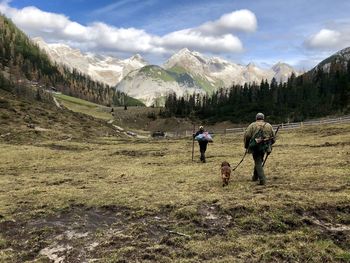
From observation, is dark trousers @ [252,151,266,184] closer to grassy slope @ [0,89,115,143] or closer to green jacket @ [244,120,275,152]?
green jacket @ [244,120,275,152]

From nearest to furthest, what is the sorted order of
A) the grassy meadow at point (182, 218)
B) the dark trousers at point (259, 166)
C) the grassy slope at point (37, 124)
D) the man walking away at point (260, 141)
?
1. the grassy meadow at point (182, 218)
2. the man walking away at point (260, 141)
3. the dark trousers at point (259, 166)
4. the grassy slope at point (37, 124)

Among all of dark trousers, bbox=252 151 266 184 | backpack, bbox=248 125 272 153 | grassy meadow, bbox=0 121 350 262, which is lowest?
grassy meadow, bbox=0 121 350 262

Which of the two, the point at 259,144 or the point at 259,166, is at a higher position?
the point at 259,144

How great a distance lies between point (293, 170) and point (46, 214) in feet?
47.7

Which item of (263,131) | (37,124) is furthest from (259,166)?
(37,124)

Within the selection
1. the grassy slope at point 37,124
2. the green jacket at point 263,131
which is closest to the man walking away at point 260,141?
the green jacket at point 263,131

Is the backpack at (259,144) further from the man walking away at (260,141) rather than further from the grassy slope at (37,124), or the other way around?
the grassy slope at (37,124)

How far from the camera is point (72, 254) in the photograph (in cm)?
1234

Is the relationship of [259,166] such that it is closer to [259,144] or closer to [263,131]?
[259,144]

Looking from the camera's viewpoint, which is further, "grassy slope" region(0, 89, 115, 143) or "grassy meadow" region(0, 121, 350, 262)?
"grassy slope" region(0, 89, 115, 143)

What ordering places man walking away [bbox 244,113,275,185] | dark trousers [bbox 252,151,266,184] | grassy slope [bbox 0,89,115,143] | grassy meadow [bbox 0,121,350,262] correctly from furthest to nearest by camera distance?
grassy slope [bbox 0,89,115,143] < dark trousers [bbox 252,151,266,184] < man walking away [bbox 244,113,275,185] < grassy meadow [bbox 0,121,350,262]

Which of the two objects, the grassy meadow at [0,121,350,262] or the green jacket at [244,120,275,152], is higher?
the green jacket at [244,120,275,152]

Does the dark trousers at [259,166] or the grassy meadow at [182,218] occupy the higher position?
the dark trousers at [259,166]

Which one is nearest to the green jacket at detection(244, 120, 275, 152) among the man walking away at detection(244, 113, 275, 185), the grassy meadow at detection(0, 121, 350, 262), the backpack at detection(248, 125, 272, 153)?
the man walking away at detection(244, 113, 275, 185)
